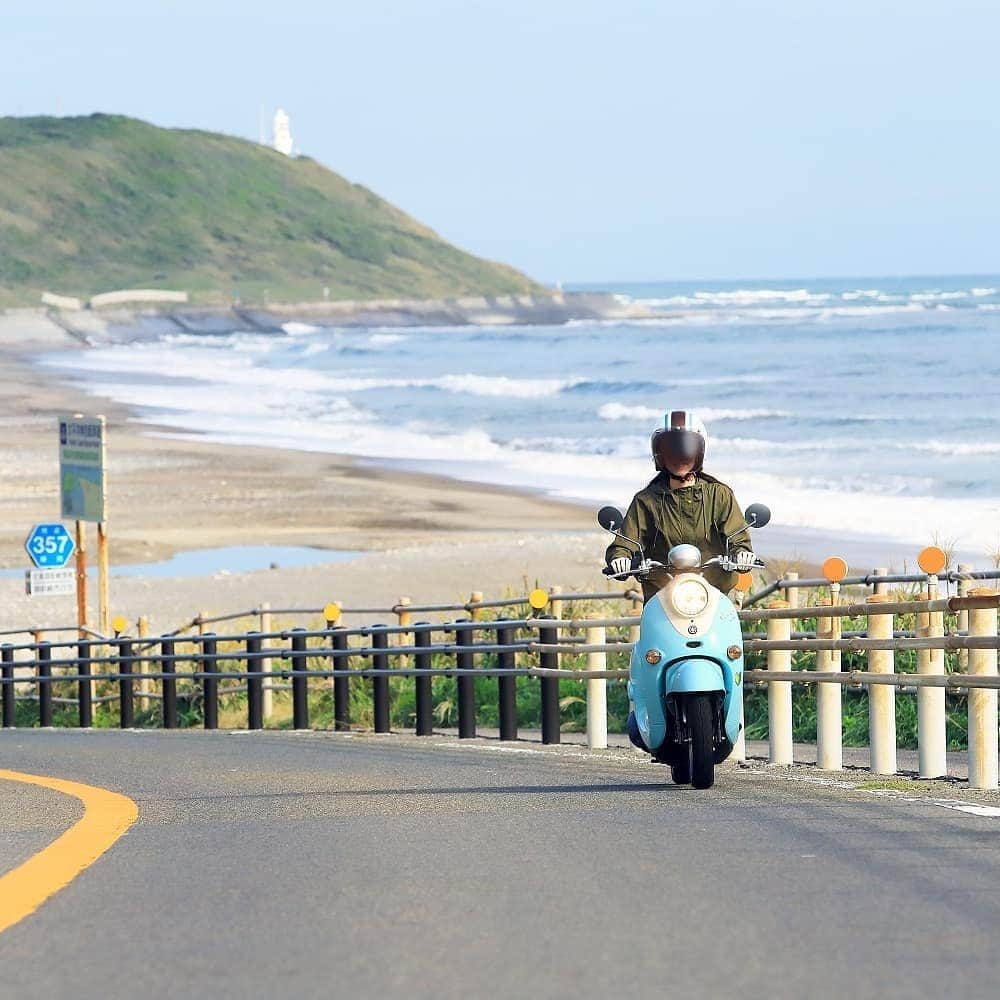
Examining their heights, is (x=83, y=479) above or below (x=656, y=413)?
below

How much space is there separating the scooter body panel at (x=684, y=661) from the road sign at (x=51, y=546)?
1639 cm

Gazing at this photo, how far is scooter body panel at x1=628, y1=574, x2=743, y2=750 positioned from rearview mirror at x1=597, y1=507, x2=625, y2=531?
0.43 m

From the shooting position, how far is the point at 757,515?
10.7m

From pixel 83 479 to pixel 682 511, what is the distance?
17.0m

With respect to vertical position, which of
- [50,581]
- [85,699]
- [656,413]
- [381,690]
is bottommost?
[85,699]

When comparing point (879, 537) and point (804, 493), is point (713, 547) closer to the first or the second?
point (879, 537)

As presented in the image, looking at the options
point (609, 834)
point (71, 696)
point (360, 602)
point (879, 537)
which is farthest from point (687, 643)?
point (879, 537)

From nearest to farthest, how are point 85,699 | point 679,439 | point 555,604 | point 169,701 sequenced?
point 679,439, point 555,604, point 169,701, point 85,699

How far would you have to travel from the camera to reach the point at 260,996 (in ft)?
19.9

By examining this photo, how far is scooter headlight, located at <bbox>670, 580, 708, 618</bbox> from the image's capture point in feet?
34.5

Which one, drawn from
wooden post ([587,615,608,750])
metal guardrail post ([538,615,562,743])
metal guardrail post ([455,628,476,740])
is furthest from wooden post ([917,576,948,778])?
metal guardrail post ([455,628,476,740])

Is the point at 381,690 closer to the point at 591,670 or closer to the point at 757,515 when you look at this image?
the point at 591,670

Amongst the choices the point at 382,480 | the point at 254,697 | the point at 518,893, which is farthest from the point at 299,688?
the point at 382,480

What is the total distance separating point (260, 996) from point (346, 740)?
9768 millimetres
